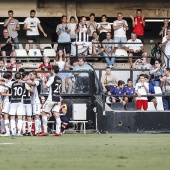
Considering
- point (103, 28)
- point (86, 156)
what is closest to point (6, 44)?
point (103, 28)

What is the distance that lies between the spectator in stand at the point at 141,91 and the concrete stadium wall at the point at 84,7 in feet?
A: 26.8

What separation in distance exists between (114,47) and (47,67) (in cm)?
351

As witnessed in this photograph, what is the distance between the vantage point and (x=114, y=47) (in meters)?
28.1

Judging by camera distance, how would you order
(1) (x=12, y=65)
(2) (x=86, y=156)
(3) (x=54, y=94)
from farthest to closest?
1. (1) (x=12, y=65)
2. (3) (x=54, y=94)
3. (2) (x=86, y=156)

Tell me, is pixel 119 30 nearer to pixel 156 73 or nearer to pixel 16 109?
pixel 156 73

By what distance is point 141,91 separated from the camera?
24375 millimetres

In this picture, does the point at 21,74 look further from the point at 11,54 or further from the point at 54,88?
the point at 11,54

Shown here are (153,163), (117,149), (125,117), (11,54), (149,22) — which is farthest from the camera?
(149,22)

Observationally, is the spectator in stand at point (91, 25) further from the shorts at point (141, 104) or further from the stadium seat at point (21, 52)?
the shorts at point (141, 104)

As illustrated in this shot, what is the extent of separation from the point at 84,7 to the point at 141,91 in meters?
8.99

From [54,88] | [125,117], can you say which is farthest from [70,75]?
[54,88]

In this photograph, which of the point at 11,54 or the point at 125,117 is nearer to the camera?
the point at 125,117

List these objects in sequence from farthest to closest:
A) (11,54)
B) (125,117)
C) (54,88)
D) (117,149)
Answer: (11,54), (125,117), (54,88), (117,149)

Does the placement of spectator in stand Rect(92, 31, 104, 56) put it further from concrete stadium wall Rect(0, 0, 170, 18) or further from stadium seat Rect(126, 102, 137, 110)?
concrete stadium wall Rect(0, 0, 170, 18)
